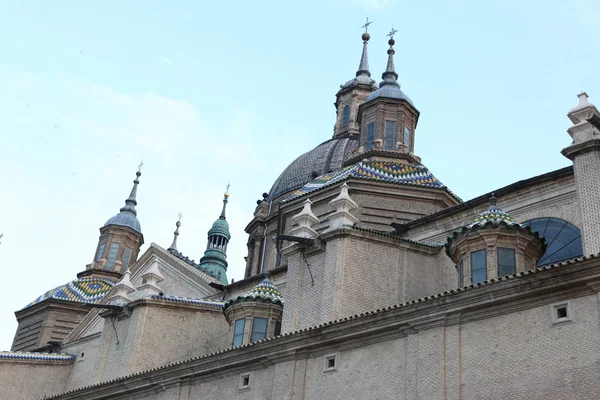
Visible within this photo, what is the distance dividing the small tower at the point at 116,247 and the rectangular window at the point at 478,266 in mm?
24711

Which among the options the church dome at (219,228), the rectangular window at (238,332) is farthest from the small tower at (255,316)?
the church dome at (219,228)

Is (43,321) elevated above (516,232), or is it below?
above

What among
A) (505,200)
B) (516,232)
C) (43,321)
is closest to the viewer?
(516,232)

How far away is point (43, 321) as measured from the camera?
36875 mm

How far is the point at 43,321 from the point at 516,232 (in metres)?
26.5

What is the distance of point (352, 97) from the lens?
42406mm

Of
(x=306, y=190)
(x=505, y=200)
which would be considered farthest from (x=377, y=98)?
(x=505, y=200)

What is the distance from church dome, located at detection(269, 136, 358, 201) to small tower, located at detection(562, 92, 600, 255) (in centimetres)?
2065

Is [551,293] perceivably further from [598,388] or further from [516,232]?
[516,232]

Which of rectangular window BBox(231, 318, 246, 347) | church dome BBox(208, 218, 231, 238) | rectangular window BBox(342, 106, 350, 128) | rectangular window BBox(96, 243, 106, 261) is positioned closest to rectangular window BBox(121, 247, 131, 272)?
rectangular window BBox(96, 243, 106, 261)

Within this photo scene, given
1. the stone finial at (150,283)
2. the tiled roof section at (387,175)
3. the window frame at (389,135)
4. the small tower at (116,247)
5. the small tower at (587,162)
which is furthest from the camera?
the small tower at (116,247)

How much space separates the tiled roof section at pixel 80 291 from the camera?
37.0 metres

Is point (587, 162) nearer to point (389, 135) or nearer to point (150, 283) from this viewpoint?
point (389, 135)

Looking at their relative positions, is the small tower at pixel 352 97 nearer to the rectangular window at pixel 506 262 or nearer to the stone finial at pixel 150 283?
the stone finial at pixel 150 283
